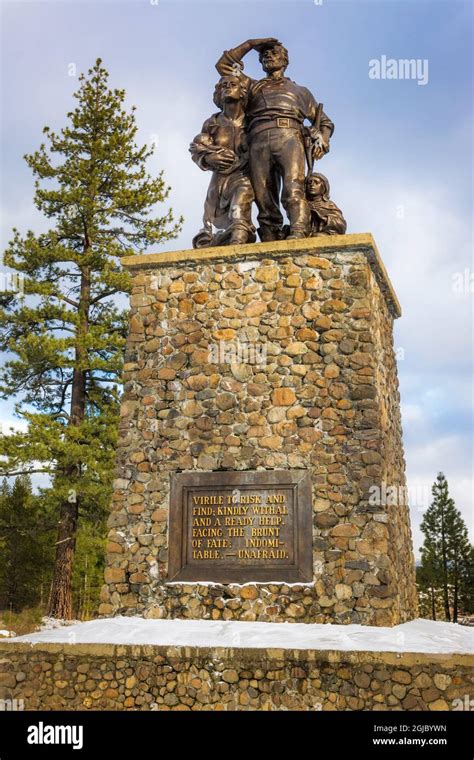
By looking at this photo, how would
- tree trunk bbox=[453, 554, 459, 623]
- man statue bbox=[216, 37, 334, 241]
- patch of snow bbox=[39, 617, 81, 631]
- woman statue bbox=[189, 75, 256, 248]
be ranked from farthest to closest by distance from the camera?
tree trunk bbox=[453, 554, 459, 623] < patch of snow bbox=[39, 617, 81, 631] < woman statue bbox=[189, 75, 256, 248] < man statue bbox=[216, 37, 334, 241]

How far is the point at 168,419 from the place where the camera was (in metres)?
7.98

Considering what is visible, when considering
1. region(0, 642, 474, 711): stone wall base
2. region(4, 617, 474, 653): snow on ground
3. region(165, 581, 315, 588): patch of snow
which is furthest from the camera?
region(165, 581, 315, 588): patch of snow

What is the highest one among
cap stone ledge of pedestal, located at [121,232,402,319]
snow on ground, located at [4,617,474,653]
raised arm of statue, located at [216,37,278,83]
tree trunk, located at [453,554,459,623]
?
raised arm of statue, located at [216,37,278,83]

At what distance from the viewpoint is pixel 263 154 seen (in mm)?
8891

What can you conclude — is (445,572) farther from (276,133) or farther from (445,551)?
(276,133)

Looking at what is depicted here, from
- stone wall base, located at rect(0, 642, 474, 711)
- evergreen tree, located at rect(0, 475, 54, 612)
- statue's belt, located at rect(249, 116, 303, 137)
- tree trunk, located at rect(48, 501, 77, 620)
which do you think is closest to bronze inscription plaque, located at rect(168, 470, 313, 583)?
stone wall base, located at rect(0, 642, 474, 711)

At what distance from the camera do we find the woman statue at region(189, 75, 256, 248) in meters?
8.92

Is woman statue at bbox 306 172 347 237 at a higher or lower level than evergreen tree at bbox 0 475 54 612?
higher

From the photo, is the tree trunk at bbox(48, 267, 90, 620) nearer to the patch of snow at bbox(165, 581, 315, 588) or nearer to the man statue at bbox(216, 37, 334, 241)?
the patch of snow at bbox(165, 581, 315, 588)

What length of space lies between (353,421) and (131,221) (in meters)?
12.2

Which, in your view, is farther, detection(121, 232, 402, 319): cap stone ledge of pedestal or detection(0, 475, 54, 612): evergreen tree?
detection(0, 475, 54, 612): evergreen tree

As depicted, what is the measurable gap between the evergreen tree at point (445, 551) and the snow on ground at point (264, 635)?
15.5m

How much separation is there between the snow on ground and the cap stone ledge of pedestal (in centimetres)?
373
